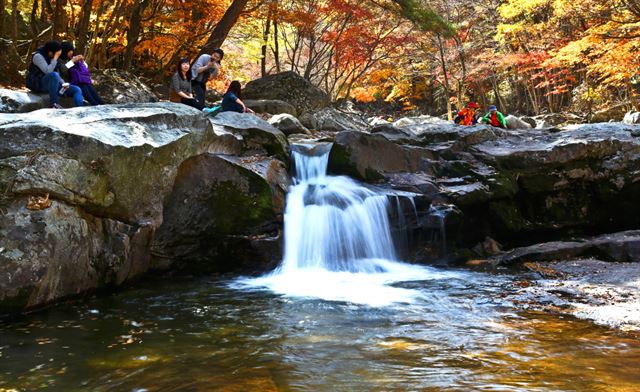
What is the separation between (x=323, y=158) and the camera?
9430mm

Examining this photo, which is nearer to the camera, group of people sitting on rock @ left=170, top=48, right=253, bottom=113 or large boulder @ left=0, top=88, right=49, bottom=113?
large boulder @ left=0, top=88, right=49, bottom=113

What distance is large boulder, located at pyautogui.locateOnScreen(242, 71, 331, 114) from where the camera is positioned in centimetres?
1670

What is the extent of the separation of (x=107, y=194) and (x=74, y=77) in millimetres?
3830

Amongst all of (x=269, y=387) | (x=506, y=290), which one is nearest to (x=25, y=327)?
(x=269, y=387)

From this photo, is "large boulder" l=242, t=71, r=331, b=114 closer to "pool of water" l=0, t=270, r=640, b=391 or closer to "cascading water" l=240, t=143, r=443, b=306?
"cascading water" l=240, t=143, r=443, b=306

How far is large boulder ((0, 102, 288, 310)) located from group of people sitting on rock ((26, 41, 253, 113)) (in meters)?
2.16

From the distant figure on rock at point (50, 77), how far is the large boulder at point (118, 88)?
9.19 ft

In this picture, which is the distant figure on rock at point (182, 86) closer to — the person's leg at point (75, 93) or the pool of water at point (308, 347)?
the person's leg at point (75, 93)

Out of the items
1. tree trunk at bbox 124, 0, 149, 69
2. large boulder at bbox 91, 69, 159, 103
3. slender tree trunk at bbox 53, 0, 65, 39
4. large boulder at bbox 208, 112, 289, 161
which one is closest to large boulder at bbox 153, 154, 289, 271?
large boulder at bbox 208, 112, 289, 161

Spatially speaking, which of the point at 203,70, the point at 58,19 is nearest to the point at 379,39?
the point at 203,70

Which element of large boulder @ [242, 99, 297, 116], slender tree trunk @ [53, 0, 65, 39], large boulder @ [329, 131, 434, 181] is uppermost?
slender tree trunk @ [53, 0, 65, 39]

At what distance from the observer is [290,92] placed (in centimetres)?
1675

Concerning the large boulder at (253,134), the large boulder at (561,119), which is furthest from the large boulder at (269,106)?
the large boulder at (561,119)

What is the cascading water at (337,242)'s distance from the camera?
7.07 metres
